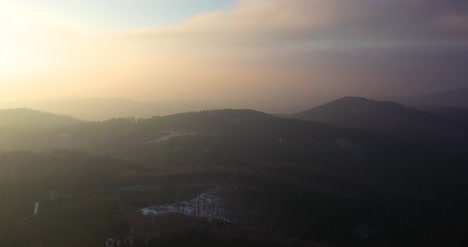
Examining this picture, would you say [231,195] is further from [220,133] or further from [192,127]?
[192,127]

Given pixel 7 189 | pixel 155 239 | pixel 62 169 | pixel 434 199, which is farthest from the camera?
pixel 434 199

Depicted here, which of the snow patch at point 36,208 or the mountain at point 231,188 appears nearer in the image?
the mountain at point 231,188

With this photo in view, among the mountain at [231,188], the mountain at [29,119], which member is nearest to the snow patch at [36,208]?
the mountain at [231,188]

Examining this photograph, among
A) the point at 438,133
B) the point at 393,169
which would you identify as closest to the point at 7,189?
the point at 393,169

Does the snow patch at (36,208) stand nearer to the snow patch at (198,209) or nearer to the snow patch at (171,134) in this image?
the snow patch at (198,209)

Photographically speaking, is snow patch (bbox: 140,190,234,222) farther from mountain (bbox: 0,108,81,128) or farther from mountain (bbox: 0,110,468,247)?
mountain (bbox: 0,108,81,128)

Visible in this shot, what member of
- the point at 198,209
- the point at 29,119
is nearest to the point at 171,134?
the point at 29,119

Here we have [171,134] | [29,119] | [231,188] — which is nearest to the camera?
[231,188]

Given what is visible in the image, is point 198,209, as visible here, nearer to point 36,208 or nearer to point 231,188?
point 231,188
